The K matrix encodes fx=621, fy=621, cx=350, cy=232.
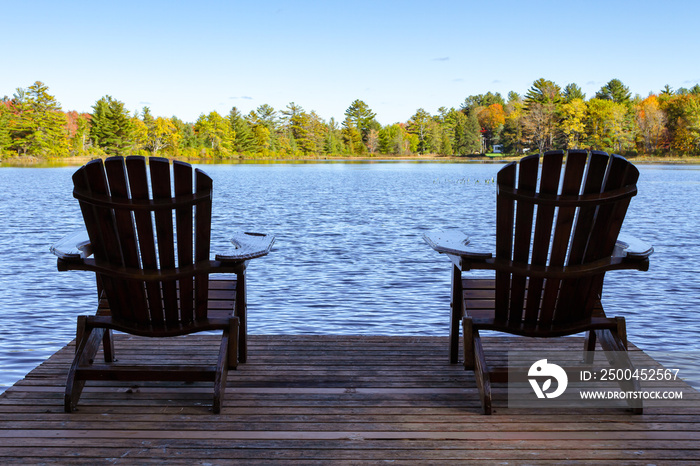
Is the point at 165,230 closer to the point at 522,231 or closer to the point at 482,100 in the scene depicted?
the point at 522,231

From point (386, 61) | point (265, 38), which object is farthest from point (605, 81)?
point (265, 38)

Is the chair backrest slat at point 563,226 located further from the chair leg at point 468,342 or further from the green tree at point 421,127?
the green tree at point 421,127

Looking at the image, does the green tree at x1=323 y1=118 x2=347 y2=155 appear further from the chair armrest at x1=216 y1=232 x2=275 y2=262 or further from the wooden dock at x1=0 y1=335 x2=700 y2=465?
the wooden dock at x1=0 y1=335 x2=700 y2=465

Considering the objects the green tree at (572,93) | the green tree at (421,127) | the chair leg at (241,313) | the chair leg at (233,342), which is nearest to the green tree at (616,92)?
the green tree at (572,93)

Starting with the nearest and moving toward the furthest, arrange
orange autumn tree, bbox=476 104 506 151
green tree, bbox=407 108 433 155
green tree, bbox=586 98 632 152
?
green tree, bbox=586 98 632 152 → orange autumn tree, bbox=476 104 506 151 → green tree, bbox=407 108 433 155

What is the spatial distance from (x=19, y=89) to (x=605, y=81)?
2106 inches

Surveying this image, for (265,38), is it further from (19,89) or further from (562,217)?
(562,217)

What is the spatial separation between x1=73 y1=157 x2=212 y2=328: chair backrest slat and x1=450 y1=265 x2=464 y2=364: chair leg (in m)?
1.09

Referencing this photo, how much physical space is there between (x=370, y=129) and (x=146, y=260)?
6733 centimetres

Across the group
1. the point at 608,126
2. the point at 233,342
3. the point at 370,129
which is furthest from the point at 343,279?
the point at 370,129

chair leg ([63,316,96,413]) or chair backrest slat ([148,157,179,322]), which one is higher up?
chair backrest slat ([148,157,179,322])

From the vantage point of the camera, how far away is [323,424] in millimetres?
2133

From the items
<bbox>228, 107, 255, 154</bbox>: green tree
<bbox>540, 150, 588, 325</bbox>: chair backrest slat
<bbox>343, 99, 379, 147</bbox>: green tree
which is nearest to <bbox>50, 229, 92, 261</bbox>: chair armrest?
<bbox>540, 150, 588, 325</bbox>: chair backrest slat

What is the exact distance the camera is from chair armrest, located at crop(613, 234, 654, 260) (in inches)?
92.1
